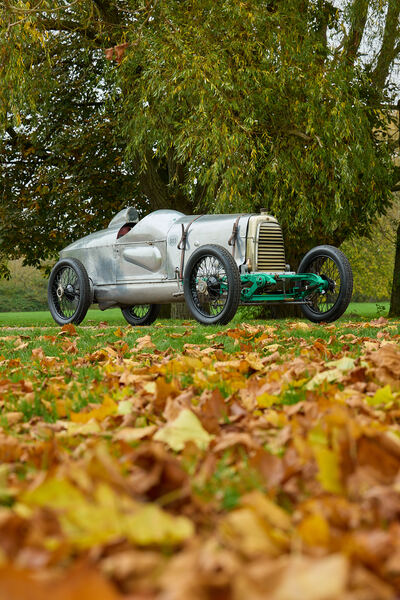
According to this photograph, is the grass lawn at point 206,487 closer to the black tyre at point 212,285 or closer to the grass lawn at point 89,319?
the black tyre at point 212,285

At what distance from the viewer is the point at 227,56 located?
10727 mm

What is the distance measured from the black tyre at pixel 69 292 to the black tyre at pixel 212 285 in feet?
6.72

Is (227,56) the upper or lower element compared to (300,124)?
upper

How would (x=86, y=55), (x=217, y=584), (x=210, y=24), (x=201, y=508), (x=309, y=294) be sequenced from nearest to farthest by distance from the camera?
(x=217, y=584)
(x=201, y=508)
(x=309, y=294)
(x=210, y=24)
(x=86, y=55)

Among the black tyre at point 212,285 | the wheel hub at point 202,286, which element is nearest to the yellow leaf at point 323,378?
the black tyre at point 212,285

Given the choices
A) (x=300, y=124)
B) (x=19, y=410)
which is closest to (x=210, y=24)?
(x=300, y=124)

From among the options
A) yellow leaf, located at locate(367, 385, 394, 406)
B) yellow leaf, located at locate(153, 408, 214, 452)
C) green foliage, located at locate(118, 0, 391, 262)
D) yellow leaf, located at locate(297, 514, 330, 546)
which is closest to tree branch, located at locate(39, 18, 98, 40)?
green foliage, located at locate(118, 0, 391, 262)

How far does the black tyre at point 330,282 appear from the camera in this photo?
27.7 ft

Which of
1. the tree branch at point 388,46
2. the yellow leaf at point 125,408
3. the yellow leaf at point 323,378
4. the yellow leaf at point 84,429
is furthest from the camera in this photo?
the tree branch at point 388,46

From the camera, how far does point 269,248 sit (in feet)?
28.7

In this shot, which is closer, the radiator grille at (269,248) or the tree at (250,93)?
the radiator grille at (269,248)

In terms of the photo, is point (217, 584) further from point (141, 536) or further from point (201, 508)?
point (201, 508)

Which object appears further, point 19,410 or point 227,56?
point 227,56

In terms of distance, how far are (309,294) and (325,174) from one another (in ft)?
9.71
